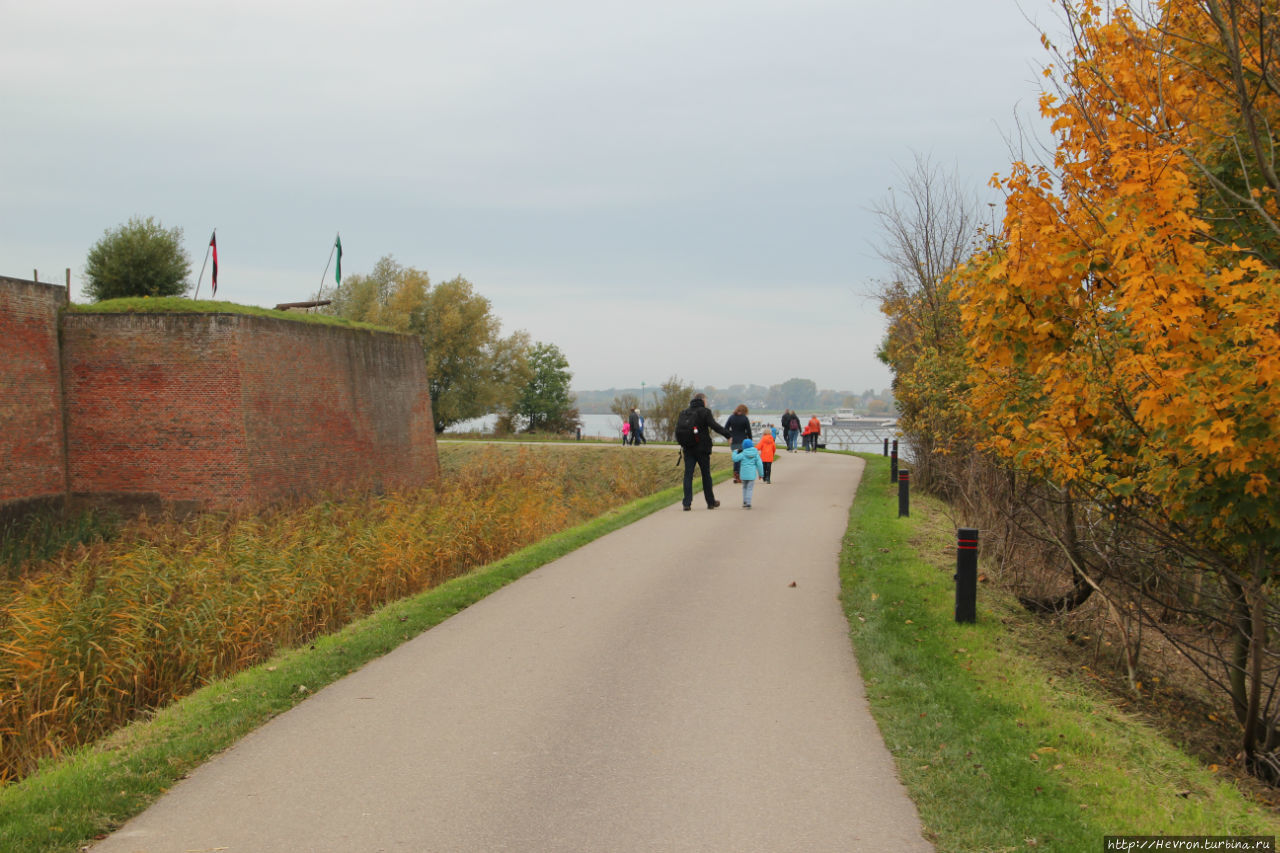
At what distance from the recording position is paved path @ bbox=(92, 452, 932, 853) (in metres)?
4.24

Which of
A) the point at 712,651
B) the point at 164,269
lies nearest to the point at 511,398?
the point at 164,269

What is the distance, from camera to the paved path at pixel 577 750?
Result: 167 inches

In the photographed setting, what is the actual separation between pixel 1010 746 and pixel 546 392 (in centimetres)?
7685

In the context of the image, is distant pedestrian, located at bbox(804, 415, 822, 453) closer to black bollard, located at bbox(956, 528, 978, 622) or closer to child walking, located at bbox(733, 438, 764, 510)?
child walking, located at bbox(733, 438, 764, 510)

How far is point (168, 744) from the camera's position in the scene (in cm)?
538

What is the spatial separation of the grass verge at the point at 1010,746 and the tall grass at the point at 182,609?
577 cm

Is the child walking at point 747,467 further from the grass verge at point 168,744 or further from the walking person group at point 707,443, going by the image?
the grass verge at point 168,744

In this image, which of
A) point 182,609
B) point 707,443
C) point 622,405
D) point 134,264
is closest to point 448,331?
point 622,405

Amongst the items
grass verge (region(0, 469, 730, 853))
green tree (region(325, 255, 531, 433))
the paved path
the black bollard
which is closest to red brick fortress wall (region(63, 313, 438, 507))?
grass verge (region(0, 469, 730, 853))

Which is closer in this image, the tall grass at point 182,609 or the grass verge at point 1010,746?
the grass verge at point 1010,746

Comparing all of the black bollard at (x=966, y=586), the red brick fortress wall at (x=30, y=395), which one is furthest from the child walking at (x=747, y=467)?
the red brick fortress wall at (x=30, y=395)

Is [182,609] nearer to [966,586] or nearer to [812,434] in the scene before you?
[966,586]

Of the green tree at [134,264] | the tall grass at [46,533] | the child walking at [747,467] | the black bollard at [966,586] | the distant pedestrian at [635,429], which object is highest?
the green tree at [134,264]

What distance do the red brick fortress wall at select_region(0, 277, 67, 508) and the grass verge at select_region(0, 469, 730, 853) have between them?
13444 millimetres
